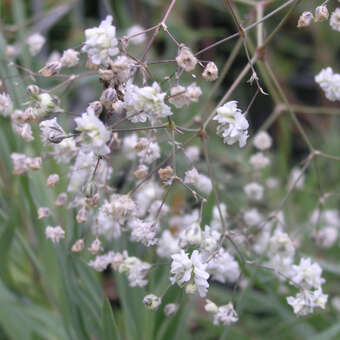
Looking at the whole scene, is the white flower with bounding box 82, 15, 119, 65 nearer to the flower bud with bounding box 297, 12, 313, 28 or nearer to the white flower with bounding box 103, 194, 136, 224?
the white flower with bounding box 103, 194, 136, 224

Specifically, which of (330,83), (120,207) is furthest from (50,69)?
(330,83)

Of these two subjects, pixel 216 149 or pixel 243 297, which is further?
pixel 216 149

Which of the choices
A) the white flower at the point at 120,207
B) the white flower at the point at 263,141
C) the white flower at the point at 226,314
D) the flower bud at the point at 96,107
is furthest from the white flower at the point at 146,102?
the white flower at the point at 263,141

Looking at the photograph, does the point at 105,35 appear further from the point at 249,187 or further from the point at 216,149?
the point at 216,149

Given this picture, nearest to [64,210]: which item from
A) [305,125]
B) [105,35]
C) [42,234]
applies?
[42,234]

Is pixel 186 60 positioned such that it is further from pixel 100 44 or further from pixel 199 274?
pixel 199 274

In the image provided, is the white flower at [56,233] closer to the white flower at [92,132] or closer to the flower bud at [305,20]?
the white flower at [92,132]
